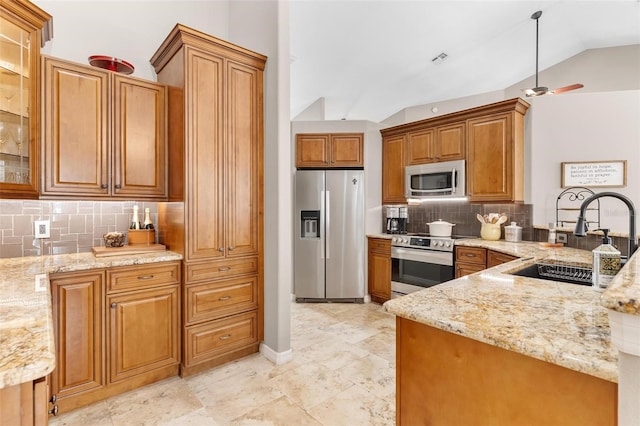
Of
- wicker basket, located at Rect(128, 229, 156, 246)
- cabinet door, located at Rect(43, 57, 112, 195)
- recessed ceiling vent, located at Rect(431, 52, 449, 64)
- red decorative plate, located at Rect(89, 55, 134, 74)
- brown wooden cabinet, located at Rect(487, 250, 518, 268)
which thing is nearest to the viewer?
cabinet door, located at Rect(43, 57, 112, 195)

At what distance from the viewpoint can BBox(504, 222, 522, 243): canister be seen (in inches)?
140

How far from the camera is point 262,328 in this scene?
2.75 m

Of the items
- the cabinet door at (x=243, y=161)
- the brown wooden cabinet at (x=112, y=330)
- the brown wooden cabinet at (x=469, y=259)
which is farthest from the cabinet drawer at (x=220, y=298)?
the brown wooden cabinet at (x=469, y=259)

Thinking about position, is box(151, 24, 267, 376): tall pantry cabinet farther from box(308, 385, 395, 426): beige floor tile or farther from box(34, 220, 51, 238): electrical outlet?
box(308, 385, 395, 426): beige floor tile

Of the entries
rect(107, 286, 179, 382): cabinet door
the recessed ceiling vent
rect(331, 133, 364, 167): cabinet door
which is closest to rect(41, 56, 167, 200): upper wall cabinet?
rect(107, 286, 179, 382): cabinet door

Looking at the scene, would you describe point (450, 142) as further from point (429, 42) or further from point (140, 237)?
point (140, 237)

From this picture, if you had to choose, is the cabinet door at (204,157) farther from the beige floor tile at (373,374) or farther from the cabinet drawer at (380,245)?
the cabinet drawer at (380,245)

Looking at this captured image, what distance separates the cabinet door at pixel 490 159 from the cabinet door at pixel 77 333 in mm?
3690

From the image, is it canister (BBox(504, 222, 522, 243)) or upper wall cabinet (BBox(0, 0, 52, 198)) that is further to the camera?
canister (BBox(504, 222, 522, 243))

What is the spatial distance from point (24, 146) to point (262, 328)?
2.06 metres

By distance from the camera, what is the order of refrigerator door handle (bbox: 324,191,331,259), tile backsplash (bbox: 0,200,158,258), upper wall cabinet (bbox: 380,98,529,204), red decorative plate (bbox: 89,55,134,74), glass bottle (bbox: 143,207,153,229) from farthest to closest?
1. refrigerator door handle (bbox: 324,191,331,259)
2. upper wall cabinet (bbox: 380,98,529,204)
3. glass bottle (bbox: 143,207,153,229)
4. red decorative plate (bbox: 89,55,134,74)
5. tile backsplash (bbox: 0,200,158,258)

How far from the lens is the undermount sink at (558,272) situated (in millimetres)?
2029

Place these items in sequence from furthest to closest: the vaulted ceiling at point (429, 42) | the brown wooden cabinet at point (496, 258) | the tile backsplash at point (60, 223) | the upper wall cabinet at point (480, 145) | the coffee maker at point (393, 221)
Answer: the coffee maker at point (393, 221) < the vaulted ceiling at point (429, 42) < the upper wall cabinet at point (480, 145) < the brown wooden cabinet at point (496, 258) < the tile backsplash at point (60, 223)

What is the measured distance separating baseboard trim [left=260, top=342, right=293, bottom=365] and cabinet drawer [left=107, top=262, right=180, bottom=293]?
926 mm
